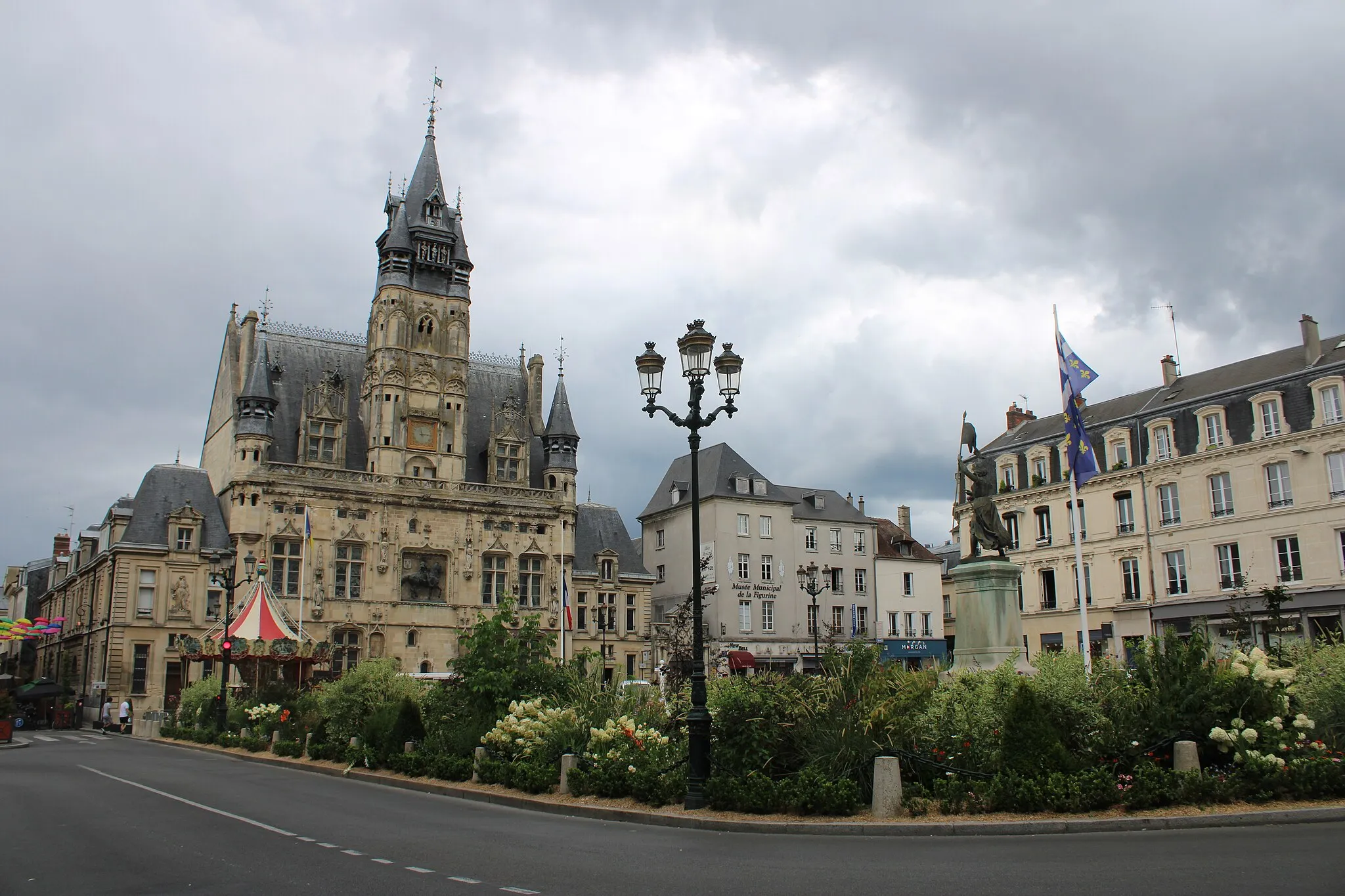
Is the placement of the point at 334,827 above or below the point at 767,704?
below

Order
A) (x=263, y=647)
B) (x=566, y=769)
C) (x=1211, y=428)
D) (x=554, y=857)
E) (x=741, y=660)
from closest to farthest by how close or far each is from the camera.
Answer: (x=554, y=857) → (x=566, y=769) → (x=263, y=647) → (x=1211, y=428) → (x=741, y=660)

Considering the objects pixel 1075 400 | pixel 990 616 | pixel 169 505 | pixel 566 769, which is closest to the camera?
pixel 566 769

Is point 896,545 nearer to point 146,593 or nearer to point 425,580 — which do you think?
point 425,580

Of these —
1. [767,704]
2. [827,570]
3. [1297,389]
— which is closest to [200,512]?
[827,570]

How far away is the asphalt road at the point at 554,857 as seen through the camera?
29.6 feet

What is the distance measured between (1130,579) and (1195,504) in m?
4.30

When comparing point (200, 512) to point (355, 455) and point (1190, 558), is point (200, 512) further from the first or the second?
point (1190, 558)

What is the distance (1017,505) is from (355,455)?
33083mm

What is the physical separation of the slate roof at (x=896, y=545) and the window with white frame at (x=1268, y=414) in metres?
25.4

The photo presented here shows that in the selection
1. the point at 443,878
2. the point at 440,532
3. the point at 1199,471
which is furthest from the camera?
the point at 440,532

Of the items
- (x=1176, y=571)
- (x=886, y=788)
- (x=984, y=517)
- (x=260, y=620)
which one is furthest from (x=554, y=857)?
(x=1176, y=571)

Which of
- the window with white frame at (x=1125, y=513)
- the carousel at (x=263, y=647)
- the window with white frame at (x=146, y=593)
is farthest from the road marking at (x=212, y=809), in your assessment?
the window with white frame at (x=1125, y=513)

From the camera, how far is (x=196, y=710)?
119 ft

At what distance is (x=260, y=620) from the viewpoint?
39.0 m
